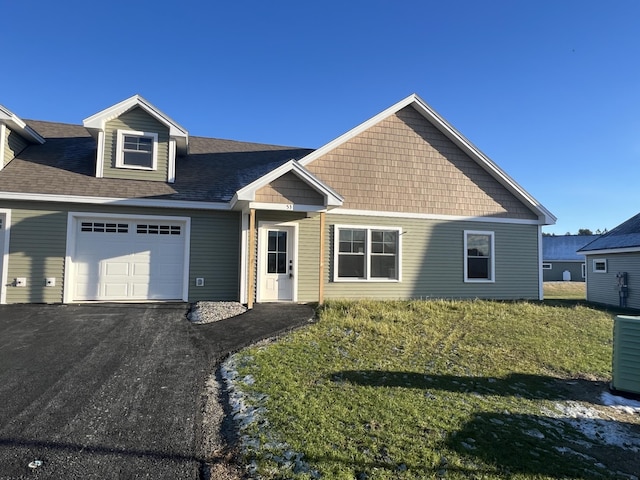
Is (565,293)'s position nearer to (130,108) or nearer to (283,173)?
(283,173)

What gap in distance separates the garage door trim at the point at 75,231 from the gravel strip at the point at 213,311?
3.31 feet

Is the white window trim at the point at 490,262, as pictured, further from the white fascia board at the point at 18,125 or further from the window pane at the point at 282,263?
the white fascia board at the point at 18,125

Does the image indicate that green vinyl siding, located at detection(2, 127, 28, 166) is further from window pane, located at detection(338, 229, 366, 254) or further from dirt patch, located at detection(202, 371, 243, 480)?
dirt patch, located at detection(202, 371, 243, 480)

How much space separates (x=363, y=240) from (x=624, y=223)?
15344mm

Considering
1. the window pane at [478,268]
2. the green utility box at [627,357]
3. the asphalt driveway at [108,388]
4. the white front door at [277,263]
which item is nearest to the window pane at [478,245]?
the window pane at [478,268]

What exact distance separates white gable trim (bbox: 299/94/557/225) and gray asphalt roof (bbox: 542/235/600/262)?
2786 centimetres

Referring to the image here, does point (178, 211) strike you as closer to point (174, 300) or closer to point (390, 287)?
point (174, 300)

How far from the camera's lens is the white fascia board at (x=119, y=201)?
888 cm

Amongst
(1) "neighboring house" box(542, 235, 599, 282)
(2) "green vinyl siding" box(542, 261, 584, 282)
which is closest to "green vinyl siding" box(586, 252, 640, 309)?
(1) "neighboring house" box(542, 235, 599, 282)

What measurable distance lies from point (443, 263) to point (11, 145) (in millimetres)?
12769

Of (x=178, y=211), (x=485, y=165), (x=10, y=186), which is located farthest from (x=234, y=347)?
(x=485, y=165)

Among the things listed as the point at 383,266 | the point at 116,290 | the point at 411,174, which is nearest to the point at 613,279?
the point at 411,174

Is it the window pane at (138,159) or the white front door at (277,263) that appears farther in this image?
the window pane at (138,159)

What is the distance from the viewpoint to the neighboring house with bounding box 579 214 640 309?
15.5m
